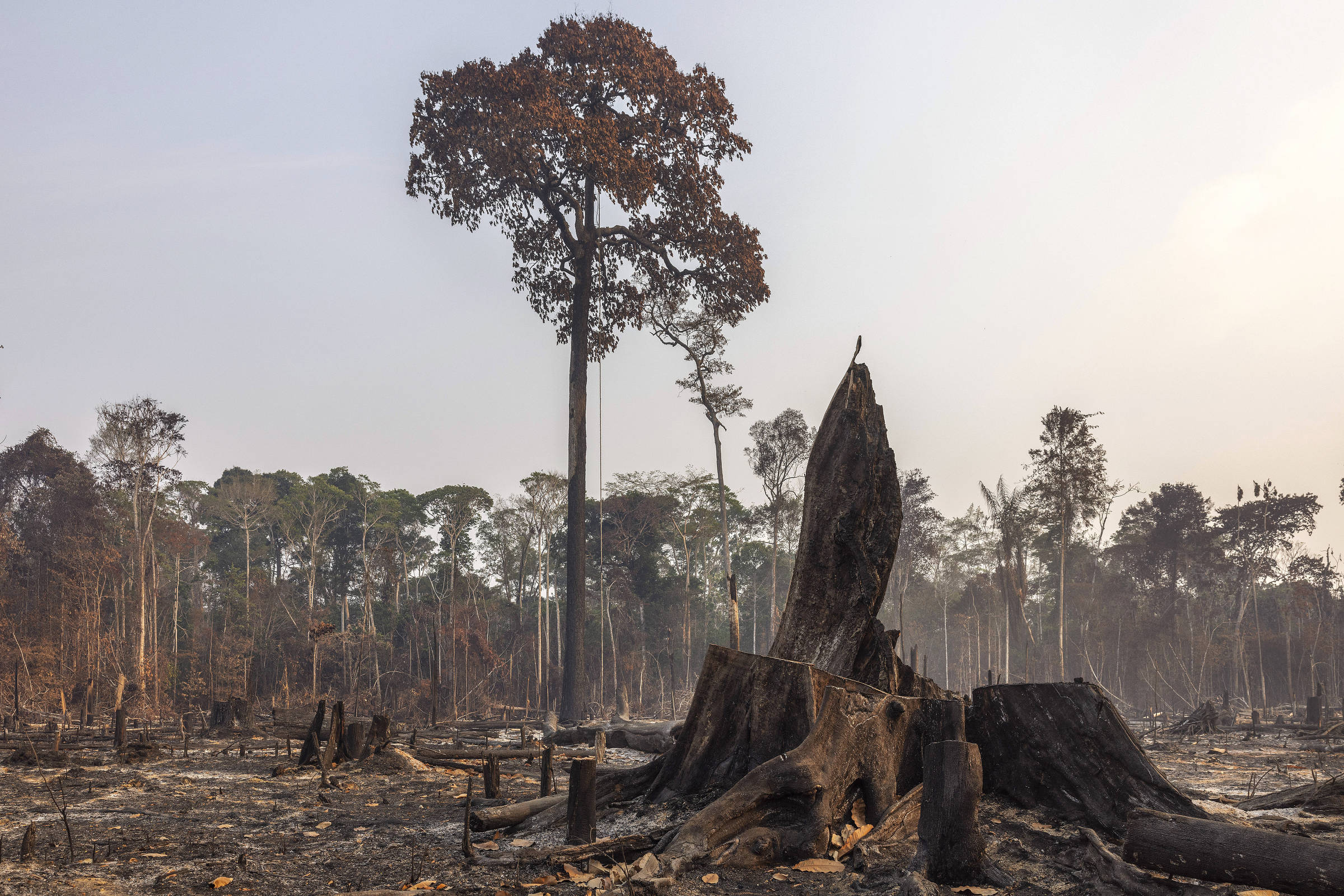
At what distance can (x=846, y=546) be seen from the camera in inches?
308

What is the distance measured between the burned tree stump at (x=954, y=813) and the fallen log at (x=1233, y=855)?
2.63 feet

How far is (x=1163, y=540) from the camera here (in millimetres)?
46250

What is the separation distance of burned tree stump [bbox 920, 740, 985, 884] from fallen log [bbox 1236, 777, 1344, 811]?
334cm

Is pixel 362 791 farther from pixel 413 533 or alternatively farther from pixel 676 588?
pixel 413 533

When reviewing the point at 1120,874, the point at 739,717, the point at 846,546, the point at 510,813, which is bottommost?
the point at 510,813

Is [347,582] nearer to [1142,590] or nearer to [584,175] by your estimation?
[584,175]

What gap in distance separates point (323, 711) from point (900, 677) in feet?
26.7

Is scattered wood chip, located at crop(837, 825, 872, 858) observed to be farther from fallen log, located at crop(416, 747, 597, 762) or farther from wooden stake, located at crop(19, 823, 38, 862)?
fallen log, located at crop(416, 747, 597, 762)

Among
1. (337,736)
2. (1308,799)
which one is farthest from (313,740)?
(1308,799)

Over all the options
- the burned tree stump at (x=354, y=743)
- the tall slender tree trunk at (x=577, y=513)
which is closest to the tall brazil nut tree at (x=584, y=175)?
the tall slender tree trunk at (x=577, y=513)

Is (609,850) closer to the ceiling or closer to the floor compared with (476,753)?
closer to the ceiling

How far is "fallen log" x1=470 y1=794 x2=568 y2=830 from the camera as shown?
6.44 m

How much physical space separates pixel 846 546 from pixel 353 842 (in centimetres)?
491

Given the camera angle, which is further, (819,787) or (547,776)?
(547,776)
